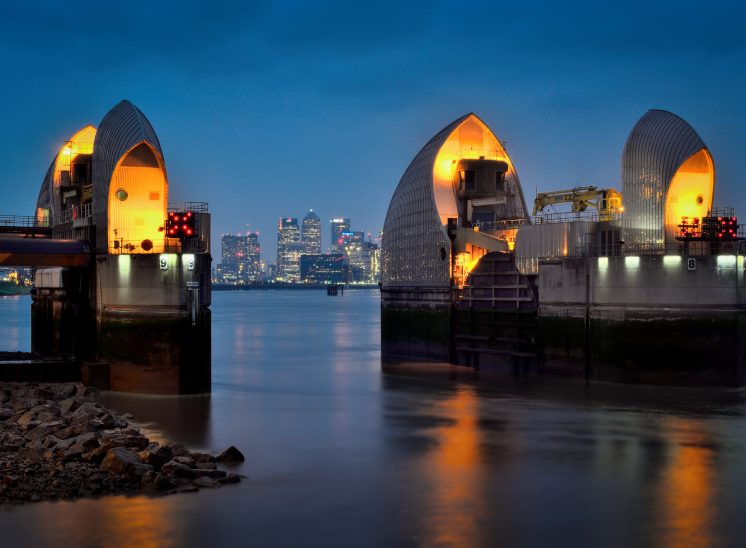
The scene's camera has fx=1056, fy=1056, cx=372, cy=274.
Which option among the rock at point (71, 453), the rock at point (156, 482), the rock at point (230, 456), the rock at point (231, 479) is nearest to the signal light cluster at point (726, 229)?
the rock at point (230, 456)

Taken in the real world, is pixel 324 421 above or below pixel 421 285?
below

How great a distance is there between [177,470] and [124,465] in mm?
1095

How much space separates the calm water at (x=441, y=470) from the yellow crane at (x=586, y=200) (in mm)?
9824

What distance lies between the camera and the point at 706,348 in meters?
38.0

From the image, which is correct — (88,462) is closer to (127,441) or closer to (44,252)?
(127,441)

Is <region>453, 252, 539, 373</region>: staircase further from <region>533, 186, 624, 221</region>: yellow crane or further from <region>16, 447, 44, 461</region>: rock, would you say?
<region>16, 447, 44, 461</region>: rock

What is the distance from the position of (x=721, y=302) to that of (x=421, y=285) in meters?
19.0

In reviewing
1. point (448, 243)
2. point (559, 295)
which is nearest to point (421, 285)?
point (448, 243)

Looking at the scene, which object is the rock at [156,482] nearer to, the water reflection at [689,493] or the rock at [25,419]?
the rock at [25,419]

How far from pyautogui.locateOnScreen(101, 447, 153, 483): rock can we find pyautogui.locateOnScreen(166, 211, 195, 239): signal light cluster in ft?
51.8

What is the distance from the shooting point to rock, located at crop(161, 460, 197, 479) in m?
22.1

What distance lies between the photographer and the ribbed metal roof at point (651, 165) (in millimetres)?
40594

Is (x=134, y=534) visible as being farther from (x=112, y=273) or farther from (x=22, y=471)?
(x=112, y=273)

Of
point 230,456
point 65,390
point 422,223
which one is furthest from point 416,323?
point 230,456
